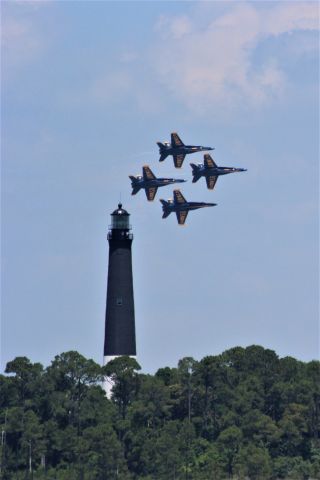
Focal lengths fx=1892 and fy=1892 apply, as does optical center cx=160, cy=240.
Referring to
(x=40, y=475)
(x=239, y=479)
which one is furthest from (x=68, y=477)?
(x=239, y=479)

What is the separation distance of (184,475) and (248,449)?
294 inches

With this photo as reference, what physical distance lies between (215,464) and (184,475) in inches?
137

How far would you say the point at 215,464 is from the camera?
200 m

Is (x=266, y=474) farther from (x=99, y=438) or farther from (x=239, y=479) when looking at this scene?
(x=99, y=438)

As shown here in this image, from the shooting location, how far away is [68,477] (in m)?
196

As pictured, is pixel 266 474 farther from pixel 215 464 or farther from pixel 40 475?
pixel 40 475

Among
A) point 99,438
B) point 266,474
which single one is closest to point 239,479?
point 266,474

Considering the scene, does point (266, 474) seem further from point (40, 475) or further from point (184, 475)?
point (40, 475)

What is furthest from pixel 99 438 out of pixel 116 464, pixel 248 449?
pixel 248 449

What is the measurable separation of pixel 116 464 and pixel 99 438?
11.9 ft

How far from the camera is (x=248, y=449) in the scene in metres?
198

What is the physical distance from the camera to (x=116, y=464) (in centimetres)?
19725

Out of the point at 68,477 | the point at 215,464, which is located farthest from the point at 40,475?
the point at 215,464

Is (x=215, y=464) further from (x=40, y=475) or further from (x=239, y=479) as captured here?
(x=40, y=475)
